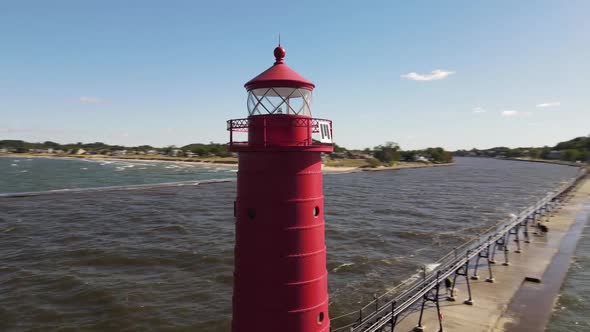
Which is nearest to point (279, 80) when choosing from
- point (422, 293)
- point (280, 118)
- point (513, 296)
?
point (280, 118)

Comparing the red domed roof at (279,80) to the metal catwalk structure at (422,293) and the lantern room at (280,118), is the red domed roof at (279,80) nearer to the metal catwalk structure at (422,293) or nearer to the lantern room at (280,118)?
the lantern room at (280,118)

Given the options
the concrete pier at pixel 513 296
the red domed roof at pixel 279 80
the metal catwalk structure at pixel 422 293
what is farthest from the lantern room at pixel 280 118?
the concrete pier at pixel 513 296

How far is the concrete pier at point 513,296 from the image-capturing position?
1700cm

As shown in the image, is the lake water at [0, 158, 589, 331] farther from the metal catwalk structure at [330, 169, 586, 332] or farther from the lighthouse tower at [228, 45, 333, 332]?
the lighthouse tower at [228, 45, 333, 332]

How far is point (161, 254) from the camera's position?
2944 centimetres

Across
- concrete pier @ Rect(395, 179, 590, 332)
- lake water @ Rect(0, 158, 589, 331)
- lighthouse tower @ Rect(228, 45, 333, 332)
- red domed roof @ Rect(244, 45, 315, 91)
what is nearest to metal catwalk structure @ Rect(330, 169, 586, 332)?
concrete pier @ Rect(395, 179, 590, 332)

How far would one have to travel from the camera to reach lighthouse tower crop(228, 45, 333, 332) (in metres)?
7.06

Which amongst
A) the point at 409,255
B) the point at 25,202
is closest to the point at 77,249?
the point at 409,255

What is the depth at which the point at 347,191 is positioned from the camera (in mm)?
73000

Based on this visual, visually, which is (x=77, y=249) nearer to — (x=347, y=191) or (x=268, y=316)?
(x=268, y=316)

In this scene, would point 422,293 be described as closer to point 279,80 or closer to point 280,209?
point 280,209

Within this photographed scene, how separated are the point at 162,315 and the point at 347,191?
5580 cm

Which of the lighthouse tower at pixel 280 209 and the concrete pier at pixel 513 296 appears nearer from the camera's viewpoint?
the lighthouse tower at pixel 280 209

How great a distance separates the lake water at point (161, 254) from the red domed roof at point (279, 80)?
1494 centimetres
